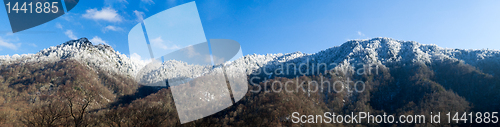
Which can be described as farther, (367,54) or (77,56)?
(77,56)

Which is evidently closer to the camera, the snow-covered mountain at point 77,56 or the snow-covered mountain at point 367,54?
the snow-covered mountain at point 367,54

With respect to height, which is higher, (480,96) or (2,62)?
(2,62)

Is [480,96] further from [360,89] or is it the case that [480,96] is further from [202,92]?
[202,92]

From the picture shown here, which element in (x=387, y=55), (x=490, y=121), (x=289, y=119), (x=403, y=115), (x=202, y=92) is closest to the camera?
(x=289, y=119)

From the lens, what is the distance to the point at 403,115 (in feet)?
348

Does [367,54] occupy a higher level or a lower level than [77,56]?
lower

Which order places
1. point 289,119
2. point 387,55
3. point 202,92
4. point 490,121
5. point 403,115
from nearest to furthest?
point 289,119 → point 490,121 → point 403,115 → point 202,92 → point 387,55

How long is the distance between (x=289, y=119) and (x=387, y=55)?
461 feet

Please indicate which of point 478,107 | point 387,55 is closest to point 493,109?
point 478,107

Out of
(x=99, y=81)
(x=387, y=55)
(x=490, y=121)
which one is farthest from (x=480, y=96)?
(x=99, y=81)

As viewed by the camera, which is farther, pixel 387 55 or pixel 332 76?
pixel 387 55

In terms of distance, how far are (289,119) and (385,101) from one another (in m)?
103

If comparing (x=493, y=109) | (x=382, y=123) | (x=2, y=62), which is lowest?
(x=382, y=123)

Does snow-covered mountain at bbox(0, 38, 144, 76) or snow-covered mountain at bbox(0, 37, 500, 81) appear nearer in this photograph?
snow-covered mountain at bbox(0, 37, 500, 81)
